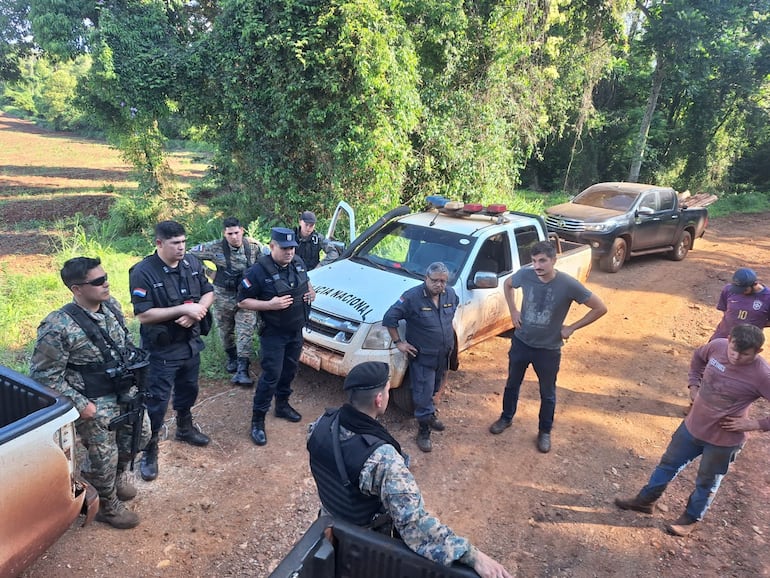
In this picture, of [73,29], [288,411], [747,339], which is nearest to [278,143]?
[73,29]

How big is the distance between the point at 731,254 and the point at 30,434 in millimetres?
14033

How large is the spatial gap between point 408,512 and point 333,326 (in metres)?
2.97

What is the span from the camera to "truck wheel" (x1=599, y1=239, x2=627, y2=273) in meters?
9.86

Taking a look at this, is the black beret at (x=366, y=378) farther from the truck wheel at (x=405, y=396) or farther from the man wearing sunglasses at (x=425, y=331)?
the truck wheel at (x=405, y=396)

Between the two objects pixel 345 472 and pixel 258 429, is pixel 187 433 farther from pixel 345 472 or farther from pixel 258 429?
pixel 345 472

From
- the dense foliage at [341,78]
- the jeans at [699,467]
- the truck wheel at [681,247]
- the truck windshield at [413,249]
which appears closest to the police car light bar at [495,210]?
the truck windshield at [413,249]

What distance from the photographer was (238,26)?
8.59 metres

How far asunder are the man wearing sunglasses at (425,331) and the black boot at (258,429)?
1.30 m

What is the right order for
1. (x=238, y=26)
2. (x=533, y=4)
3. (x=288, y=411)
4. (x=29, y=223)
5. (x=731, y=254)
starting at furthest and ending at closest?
(x=29, y=223) < (x=731, y=254) < (x=533, y=4) < (x=238, y=26) < (x=288, y=411)

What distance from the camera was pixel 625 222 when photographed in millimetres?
9867

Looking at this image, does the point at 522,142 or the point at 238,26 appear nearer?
the point at 238,26

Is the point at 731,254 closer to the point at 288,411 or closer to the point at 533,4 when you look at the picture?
the point at 533,4

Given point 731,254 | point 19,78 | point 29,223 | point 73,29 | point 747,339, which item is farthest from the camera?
point 19,78

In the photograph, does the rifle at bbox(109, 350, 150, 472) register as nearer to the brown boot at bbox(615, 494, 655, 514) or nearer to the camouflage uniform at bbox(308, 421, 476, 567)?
the camouflage uniform at bbox(308, 421, 476, 567)
